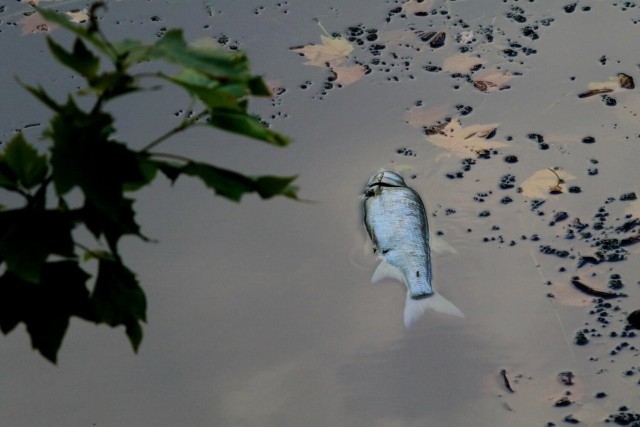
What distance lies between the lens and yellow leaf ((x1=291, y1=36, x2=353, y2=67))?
4.09 meters

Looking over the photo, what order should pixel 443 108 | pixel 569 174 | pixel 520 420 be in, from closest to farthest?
pixel 520 420
pixel 569 174
pixel 443 108

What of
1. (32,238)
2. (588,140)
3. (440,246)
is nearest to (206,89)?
(32,238)

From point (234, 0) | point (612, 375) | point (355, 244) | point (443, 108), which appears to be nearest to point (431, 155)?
point (443, 108)

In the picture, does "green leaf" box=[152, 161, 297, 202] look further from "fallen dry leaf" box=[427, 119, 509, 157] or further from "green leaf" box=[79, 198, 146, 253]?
"fallen dry leaf" box=[427, 119, 509, 157]

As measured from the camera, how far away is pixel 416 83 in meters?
3.96

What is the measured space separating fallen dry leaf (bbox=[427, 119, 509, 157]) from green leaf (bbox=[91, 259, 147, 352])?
251cm

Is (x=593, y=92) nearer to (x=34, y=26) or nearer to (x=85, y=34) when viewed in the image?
(x=34, y=26)

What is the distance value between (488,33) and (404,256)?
4.57 ft

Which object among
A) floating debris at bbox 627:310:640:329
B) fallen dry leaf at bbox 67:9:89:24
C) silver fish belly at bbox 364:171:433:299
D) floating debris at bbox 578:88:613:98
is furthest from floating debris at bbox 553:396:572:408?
fallen dry leaf at bbox 67:9:89:24

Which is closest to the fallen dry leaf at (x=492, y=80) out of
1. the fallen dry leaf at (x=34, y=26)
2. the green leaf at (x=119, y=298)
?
the fallen dry leaf at (x=34, y=26)

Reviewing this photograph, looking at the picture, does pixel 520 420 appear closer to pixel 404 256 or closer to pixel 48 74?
A: pixel 404 256

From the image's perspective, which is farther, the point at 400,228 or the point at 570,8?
the point at 570,8

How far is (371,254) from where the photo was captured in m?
3.28

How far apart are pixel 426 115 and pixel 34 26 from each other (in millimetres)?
1812
